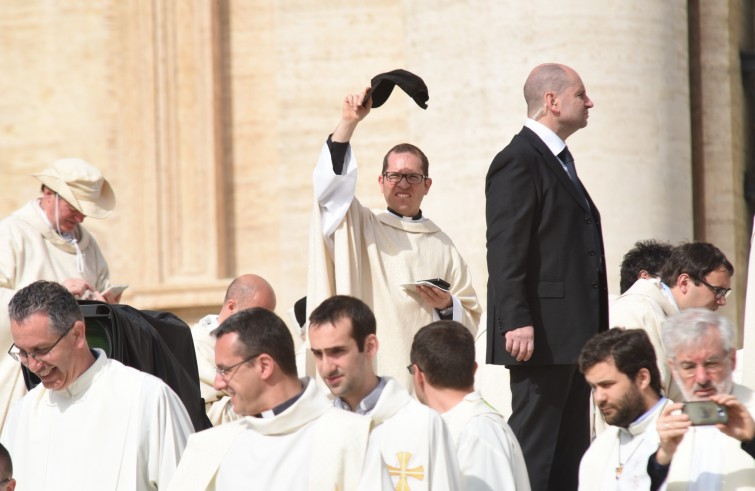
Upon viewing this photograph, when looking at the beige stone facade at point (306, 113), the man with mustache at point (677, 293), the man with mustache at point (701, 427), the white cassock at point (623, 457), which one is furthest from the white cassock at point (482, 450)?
the beige stone facade at point (306, 113)

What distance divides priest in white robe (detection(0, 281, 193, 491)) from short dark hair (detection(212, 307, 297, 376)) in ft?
3.84

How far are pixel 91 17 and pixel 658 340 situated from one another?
643 centimetres

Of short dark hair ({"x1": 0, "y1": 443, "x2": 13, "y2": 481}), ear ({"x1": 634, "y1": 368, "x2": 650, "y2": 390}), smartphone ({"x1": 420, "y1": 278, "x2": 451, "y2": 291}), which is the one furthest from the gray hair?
smartphone ({"x1": 420, "y1": 278, "x2": 451, "y2": 291})

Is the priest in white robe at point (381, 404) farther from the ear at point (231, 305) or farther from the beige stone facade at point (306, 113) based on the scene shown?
the beige stone facade at point (306, 113)

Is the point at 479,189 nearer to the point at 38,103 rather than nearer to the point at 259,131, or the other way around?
the point at 259,131

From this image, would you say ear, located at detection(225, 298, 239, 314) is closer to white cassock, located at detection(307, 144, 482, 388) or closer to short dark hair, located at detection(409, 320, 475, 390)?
white cassock, located at detection(307, 144, 482, 388)

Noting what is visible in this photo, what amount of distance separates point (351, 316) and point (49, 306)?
1461 mm

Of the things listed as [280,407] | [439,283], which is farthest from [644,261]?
[280,407]

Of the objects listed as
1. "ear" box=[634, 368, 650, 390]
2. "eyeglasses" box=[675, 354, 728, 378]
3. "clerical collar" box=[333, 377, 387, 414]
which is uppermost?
"eyeglasses" box=[675, 354, 728, 378]

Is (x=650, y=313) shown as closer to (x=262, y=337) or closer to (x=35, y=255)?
(x=262, y=337)

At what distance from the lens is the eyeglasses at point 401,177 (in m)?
9.53

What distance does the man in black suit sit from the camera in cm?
817

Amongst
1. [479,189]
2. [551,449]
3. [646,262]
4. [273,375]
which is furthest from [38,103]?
[273,375]

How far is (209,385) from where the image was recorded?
10172 millimetres
